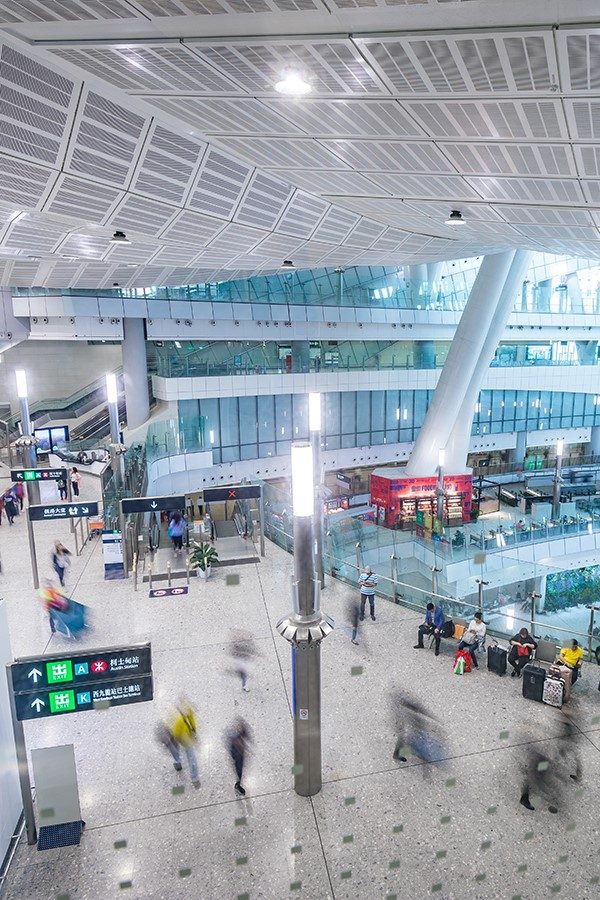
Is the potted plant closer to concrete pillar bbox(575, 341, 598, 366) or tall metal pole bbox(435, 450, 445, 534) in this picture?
tall metal pole bbox(435, 450, 445, 534)

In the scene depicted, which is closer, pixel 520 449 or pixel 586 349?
pixel 586 349

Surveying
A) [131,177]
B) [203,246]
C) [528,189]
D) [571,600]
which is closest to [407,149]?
[528,189]

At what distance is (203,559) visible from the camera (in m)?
12.8

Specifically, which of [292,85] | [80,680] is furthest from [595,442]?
[80,680]

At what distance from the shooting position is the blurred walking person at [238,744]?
6.69 meters

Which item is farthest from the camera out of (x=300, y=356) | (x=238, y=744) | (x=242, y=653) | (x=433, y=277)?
(x=433, y=277)

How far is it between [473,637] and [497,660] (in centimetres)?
54

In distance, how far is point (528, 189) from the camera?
7.66 metres

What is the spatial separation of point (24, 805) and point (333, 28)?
7.80 metres

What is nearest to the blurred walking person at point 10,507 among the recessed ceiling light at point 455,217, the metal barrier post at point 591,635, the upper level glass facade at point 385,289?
the upper level glass facade at point 385,289

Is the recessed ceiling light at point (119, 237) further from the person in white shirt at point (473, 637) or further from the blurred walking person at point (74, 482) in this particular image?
the person in white shirt at point (473, 637)

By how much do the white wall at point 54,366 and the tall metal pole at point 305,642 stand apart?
26.4 metres

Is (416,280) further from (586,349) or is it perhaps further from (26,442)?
(26,442)

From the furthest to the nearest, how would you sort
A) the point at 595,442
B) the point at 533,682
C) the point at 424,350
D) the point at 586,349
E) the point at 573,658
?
1. the point at 595,442
2. the point at 586,349
3. the point at 424,350
4. the point at 573,658
5. the point at 533,682
